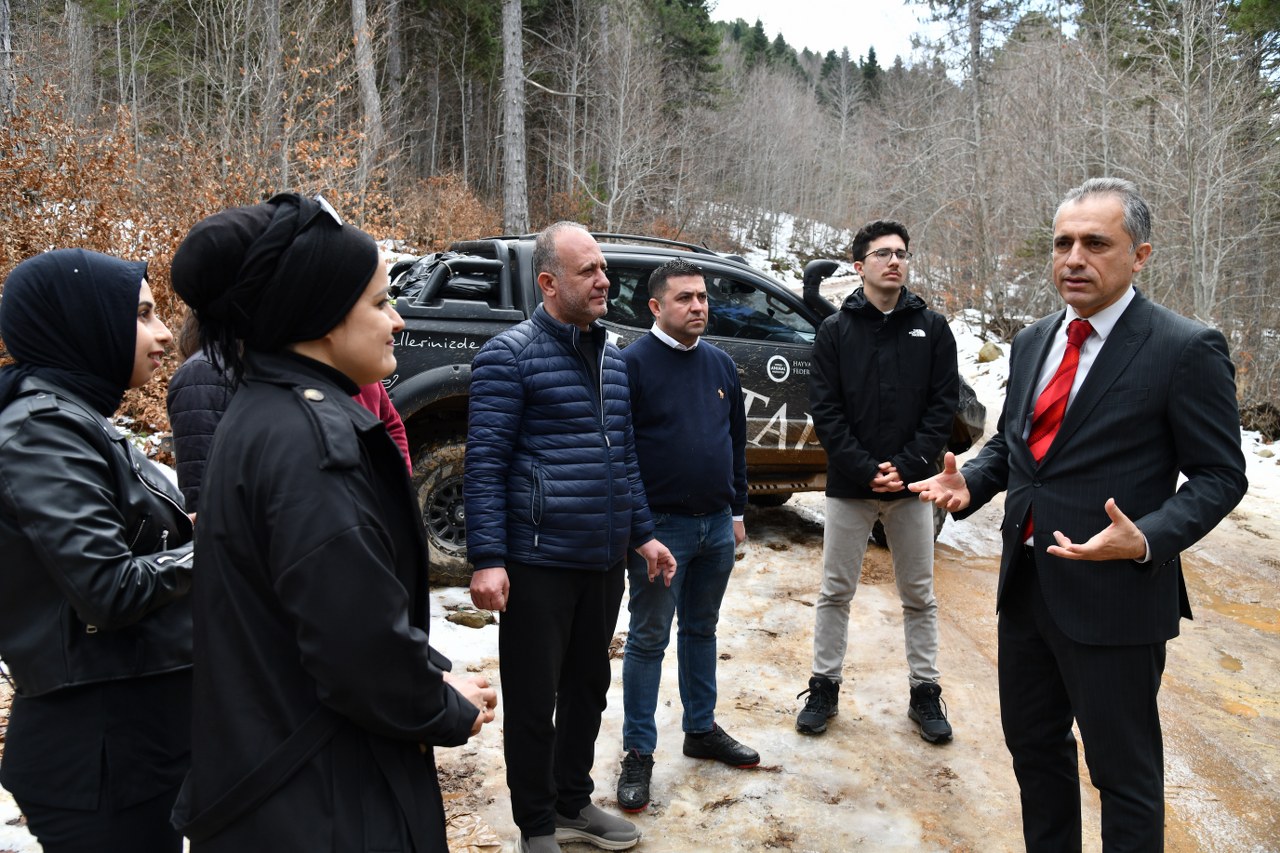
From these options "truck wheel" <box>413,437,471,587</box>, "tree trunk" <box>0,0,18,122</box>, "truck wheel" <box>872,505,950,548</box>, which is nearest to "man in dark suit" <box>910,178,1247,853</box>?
"truck wheel" <box>413,437,471,587</box>

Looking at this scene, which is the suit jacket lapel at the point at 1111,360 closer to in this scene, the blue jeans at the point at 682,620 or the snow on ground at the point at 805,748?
the blue jeans at the point at 682,620

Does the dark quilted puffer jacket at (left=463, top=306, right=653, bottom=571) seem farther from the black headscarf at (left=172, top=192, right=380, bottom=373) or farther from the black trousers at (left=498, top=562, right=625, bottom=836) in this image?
the black headscarf at (left=172, top=192, right=380, bottom=373)

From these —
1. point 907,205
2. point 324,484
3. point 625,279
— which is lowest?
point 324,484

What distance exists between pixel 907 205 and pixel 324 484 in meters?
24.6

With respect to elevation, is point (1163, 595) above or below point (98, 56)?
below

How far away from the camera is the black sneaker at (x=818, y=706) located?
3.97m

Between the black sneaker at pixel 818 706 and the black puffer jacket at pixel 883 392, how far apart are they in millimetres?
903

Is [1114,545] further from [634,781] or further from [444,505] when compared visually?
[444,505]

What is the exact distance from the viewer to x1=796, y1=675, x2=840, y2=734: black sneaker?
3975 mm

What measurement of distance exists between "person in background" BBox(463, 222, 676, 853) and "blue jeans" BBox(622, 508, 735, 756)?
40cm

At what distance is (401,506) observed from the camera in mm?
1539

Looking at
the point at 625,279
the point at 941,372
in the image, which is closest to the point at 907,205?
the point at 625,279

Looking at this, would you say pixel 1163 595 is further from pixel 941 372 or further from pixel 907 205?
pixel 907 205

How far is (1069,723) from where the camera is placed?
2.64 metres
